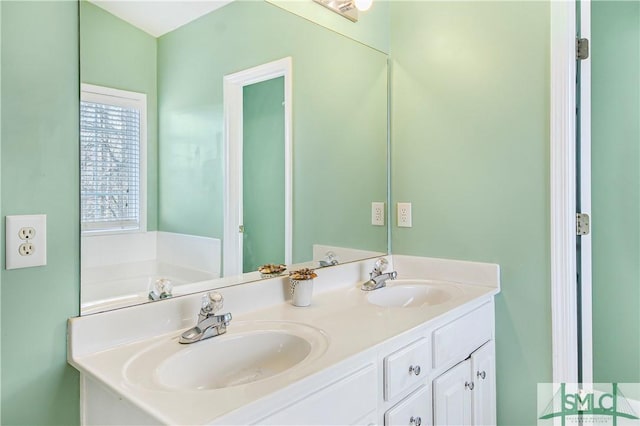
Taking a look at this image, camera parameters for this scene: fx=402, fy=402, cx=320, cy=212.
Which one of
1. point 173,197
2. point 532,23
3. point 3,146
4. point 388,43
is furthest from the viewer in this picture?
point 388,43

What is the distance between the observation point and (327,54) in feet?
5.77

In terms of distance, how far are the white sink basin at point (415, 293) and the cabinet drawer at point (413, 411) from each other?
0.47m

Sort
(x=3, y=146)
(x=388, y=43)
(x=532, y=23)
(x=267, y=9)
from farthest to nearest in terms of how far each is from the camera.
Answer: (x=388, y=43) → (x=532, y=23) → (x=267, y=9) → (x=3, y=146)

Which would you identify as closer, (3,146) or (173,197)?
(3,146)

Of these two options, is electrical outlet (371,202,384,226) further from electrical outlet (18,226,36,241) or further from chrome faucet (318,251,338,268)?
electrical outlet (18,226,36,241)

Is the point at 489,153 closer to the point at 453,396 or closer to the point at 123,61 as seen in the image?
the point at 453,396

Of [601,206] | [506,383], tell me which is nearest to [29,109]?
[506,383]

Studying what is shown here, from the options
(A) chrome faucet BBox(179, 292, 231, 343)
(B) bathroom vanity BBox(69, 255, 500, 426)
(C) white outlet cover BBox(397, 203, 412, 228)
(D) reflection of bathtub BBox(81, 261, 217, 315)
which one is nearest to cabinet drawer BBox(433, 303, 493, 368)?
(B) bathroom vanity BBox(69, 255, 500, 426)

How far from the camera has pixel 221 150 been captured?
134 centimetres

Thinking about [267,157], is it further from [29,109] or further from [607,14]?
[607,14]

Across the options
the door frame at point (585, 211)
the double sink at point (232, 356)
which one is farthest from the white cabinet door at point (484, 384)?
the double sink at point (232, 356)

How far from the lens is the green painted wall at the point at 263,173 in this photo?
1.44 metres

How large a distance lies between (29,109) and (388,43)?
1.63 m

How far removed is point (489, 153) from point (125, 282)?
1476 millimetres
